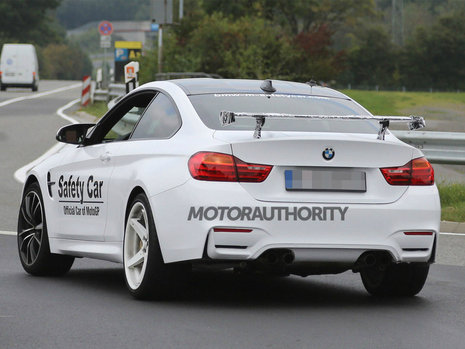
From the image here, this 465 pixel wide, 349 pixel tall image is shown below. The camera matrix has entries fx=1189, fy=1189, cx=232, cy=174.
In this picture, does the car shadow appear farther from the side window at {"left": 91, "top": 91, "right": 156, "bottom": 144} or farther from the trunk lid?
the side window at {"left": 91, "top": 91, "right": 156, "bottom": 144}

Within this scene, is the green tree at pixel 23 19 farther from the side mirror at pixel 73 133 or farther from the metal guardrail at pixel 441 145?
the side mirror at pixel 73 133

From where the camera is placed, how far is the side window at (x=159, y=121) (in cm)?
775

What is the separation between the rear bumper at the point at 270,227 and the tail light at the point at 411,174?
0.32ft

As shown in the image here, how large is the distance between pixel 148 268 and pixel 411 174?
5.69 feet

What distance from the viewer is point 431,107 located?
4884 centimetres

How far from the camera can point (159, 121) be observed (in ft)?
26.2

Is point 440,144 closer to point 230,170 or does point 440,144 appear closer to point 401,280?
point 401,280

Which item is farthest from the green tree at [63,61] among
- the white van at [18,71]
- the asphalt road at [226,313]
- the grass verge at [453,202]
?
the asphalt road at [226,313]

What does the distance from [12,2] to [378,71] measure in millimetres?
39989

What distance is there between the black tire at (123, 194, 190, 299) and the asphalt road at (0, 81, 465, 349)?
A: 89 millimetres

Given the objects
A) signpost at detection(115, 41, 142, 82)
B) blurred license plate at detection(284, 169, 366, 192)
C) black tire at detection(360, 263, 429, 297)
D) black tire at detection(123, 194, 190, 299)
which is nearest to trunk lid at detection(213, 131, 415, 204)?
blurred license plate at detection(284, 169, 366, 192)

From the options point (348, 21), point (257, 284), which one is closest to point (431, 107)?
point (257, 284)

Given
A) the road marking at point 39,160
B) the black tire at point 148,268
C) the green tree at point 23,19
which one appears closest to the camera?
the black tire at point 148,268

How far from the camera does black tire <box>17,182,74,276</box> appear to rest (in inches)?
354
